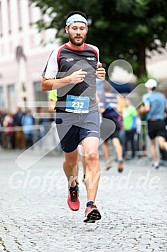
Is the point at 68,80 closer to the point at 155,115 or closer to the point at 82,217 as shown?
the point at 82,217

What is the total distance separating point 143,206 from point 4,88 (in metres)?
33.1

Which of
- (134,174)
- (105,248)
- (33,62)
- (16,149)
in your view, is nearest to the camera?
(105,248)

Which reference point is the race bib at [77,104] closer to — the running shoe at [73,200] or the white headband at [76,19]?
the white headband at [76,19]

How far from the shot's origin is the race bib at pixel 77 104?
6664mm

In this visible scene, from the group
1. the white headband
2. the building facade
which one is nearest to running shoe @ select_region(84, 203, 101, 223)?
the white headband

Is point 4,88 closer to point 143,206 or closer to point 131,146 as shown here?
point 131,146

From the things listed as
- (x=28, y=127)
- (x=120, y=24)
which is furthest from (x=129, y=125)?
(x=28, y=127)

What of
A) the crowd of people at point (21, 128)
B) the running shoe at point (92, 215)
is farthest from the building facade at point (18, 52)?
the running shoe at point (92, 215)

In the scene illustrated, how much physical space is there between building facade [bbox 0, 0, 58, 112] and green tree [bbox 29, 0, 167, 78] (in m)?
12.6

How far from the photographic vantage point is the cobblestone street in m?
5.57

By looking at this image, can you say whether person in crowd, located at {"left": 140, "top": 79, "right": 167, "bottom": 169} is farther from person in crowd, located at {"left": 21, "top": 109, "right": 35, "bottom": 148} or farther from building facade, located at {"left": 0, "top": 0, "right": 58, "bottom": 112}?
building facade, located at {"left": 0, "top": 0, "right": 58, "bottom": 112}

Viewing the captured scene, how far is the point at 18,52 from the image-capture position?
36094 millimetres

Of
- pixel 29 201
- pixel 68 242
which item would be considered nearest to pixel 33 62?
pixel 29 201

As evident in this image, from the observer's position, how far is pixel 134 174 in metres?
13.4
